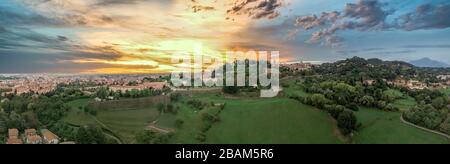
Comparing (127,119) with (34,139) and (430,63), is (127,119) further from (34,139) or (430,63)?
(430,63)

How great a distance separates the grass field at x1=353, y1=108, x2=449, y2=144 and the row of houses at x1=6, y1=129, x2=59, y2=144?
3.48 meters

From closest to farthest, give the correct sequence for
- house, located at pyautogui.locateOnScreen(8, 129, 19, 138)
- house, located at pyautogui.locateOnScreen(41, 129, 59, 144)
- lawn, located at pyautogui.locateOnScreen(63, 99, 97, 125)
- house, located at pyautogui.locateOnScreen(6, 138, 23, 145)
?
house, located at pyautogui.locateOnScreen(6, 138, 23, 145), house, located at pyautogui.locateOnScreen(41, 129, 59, 144), house, located at pyautogui.locateOnScreen(8, 129, 19, 138), lawn, located at pyautogui.locateOnScreen(63, 99, 97, 125)

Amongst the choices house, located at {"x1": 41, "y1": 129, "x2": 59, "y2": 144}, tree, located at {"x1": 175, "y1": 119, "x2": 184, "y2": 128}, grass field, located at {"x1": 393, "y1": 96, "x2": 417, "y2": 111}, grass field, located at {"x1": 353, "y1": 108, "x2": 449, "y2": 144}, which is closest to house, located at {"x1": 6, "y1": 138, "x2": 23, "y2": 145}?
house, located at {"x1": 41, "y1": 129, "x2": 59, "y2": 144}

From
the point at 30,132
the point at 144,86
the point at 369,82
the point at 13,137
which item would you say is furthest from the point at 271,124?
the point at 13,137

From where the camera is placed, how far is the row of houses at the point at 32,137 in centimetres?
473

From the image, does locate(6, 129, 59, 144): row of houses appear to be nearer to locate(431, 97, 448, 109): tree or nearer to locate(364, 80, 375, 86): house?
locate(364, 80, 375, 86): house

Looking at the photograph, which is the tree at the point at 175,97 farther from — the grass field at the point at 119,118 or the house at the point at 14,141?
the house at the point at 14,141

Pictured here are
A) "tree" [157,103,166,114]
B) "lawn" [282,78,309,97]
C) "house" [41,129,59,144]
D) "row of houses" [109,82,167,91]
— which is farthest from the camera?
"lawn" [282,78,309,97]

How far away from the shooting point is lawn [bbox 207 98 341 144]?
475cm

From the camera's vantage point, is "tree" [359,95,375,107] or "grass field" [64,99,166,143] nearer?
"grass field" [64,99,166,143]
